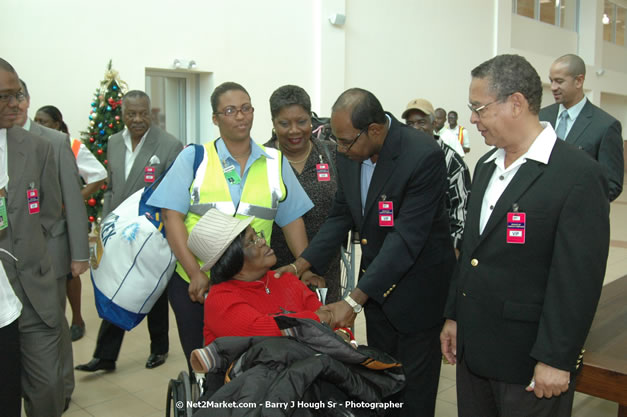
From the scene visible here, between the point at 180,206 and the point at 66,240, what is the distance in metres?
0.87

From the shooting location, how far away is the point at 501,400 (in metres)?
1.80

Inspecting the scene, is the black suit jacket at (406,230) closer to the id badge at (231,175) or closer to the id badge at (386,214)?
the id badge at (386,214)

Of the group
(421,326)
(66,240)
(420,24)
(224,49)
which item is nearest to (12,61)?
(224,49)

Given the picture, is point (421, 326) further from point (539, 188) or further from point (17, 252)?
point (17, 252)

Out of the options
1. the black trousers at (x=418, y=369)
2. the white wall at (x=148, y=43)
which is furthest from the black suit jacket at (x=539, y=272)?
the white wall at (x=148, y=43)

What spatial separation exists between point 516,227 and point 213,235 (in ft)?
3.62

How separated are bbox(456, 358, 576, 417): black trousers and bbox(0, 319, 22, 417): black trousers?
5.52 ft

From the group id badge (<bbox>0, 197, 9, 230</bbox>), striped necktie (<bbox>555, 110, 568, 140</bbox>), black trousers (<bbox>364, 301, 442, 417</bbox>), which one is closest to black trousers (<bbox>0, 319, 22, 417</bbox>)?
id badge (<bbox>0, 197, 9, 230</bbox>)

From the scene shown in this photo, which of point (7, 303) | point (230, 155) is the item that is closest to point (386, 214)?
point (230, 155)

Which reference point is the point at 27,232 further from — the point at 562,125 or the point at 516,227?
the point at 562,125

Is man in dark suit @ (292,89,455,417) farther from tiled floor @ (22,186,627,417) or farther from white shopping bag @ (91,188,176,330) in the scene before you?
tiled floor @ (22,186,627,417)

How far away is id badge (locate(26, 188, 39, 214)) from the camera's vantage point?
2370 mm

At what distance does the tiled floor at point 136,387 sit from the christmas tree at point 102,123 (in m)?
2.65

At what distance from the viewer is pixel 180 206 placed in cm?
244
